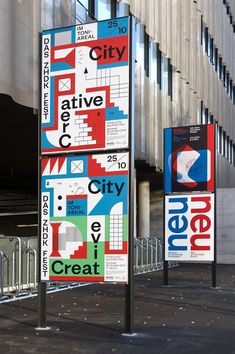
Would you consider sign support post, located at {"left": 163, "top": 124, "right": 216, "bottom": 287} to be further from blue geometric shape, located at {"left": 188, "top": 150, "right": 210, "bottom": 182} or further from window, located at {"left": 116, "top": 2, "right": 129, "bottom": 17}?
window, located at {"left": 116, "top": 2, "right": 129, "bottom": 17}

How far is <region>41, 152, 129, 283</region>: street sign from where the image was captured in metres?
7.85

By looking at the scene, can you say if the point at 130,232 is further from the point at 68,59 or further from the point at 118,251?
the point at 68,59

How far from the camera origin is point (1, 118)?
1566 centimetres

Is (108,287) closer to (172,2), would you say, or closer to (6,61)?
(6,61)

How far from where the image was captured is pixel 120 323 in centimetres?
868

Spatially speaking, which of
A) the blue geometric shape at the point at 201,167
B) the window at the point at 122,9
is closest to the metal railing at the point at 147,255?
the blue geometric shape at the point at 201,167

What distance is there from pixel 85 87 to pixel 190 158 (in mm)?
6996

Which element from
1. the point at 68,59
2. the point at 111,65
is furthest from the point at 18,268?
the point at 111,65

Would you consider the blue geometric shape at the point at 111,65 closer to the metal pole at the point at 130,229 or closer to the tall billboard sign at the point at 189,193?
the metal pole at the point at 130,229

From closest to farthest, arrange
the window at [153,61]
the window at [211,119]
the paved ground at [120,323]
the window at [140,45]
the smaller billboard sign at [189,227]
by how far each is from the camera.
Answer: the paved ground at [120,323] → the smaller billboard sign at [189,227] → the window at [140,45] → the window at [153,61] → the window at [211,119]

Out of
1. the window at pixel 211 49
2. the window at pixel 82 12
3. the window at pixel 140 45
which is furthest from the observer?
the window at pixel 211 49

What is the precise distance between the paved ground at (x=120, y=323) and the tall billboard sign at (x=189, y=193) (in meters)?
1.41

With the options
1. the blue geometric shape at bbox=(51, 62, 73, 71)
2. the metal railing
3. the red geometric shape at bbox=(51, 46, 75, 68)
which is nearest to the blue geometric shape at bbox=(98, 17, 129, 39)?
the red geometric shape at bbox=(51, 46, 75, 68)

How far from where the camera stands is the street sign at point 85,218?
7.85 metres
